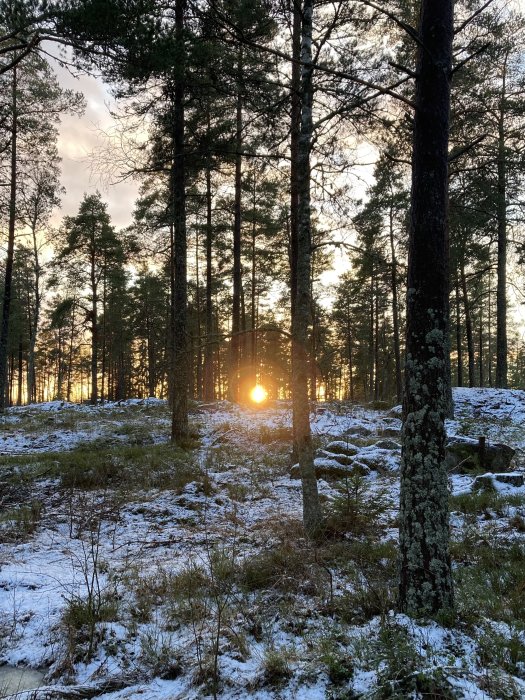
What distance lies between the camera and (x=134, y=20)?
688 cm

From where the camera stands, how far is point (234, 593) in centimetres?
363

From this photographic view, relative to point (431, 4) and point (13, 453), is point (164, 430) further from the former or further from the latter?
point (431, 4)

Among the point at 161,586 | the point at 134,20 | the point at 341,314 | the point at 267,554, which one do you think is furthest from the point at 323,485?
the point at 341,314

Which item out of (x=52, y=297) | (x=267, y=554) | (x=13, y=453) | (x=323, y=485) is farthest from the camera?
(x=52, y=297)

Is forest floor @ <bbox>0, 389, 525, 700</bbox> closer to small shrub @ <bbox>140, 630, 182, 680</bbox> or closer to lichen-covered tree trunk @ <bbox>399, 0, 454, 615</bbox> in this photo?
small shrub @ <bbox>140, 630, 182, 680</bbox>

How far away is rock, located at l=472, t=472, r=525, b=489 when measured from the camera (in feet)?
21.2

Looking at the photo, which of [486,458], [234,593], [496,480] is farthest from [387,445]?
[234,593]

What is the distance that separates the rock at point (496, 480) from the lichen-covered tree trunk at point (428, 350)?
418cm

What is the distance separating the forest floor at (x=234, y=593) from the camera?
99.6 inches

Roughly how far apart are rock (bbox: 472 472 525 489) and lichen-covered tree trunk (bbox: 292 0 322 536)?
3.20 m

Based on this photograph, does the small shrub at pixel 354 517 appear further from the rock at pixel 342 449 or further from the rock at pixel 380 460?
the rock at pixel 342 449

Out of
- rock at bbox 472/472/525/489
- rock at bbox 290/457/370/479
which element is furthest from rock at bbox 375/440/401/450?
rock at bbox 472/472/525/489

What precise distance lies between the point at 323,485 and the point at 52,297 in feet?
115

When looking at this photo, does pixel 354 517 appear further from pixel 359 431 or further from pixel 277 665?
pixel 359 431
